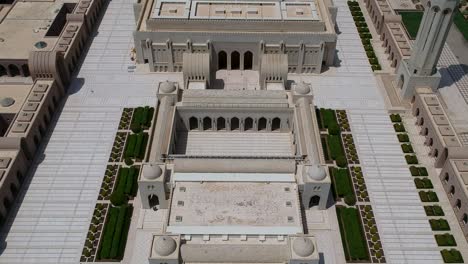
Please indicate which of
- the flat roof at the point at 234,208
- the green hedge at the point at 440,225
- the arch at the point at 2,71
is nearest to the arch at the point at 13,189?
the flat roof at the point at 234,208

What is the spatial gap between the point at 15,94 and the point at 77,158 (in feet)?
63.8

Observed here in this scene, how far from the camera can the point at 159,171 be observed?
229ft

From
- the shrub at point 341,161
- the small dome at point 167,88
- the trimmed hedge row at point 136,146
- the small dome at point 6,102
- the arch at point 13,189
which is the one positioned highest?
the small dome at point 167,88

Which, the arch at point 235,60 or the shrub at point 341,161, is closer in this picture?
the shrub at point 341,161

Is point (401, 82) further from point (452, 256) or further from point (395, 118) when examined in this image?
point (452, 256)

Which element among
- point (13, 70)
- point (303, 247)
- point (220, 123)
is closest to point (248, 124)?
point (220, 123)

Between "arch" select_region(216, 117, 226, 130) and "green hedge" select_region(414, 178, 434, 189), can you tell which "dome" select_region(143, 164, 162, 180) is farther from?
"green hedge" select_region(414, 178, 434, 189)

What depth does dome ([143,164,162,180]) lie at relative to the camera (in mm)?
69312

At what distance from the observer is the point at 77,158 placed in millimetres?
83062

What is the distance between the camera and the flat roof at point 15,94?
84688 mm

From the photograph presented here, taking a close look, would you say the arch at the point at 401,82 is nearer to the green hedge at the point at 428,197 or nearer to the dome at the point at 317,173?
the green hedge at the point at 428,197

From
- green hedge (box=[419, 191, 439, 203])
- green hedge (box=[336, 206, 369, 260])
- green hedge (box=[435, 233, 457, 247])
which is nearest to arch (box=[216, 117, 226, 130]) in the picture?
green hedge (box=[336, 206, 369, 260])

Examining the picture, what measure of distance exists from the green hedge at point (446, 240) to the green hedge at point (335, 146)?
72.7 feet

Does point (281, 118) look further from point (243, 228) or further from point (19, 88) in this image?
point (19, 88)
